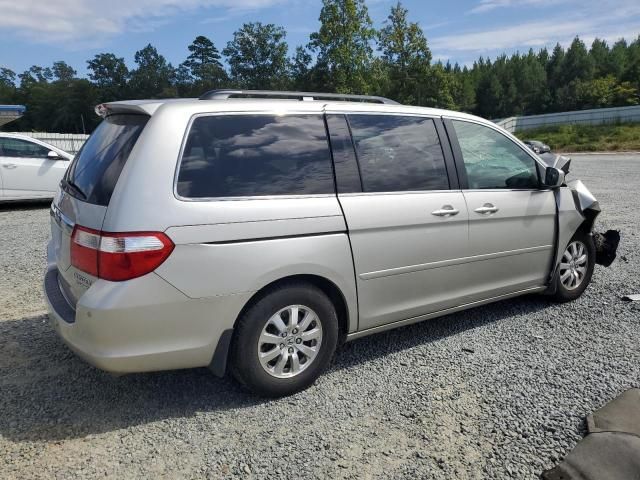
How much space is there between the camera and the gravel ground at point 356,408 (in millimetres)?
2570

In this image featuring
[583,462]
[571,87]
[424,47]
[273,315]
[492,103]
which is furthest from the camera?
[492,103]

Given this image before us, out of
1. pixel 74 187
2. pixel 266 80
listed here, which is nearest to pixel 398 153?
pixel 74 187

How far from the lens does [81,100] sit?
85.0 m

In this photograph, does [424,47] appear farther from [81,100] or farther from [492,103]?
[81,100]

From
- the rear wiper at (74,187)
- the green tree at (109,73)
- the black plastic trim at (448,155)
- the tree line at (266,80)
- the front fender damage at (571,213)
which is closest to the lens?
the rear wiper at (74,187)

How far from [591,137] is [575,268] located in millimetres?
35995

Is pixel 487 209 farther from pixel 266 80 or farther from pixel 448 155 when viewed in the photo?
pixel 266 80

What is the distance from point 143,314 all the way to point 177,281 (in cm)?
24

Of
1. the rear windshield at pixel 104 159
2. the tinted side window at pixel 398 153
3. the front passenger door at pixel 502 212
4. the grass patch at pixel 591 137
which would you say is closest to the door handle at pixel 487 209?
the front passenger door at pixel 502 212

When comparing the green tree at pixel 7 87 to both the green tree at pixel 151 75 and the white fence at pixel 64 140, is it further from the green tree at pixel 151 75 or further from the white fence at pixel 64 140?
the white fence at pixel 64 140

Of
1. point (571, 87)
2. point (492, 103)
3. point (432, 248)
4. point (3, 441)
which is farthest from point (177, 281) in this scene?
point (492, 103)

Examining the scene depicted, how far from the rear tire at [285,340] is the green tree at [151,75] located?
86652mm

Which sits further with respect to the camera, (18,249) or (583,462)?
(18,249)

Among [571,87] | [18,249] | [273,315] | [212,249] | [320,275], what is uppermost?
[571,87]
